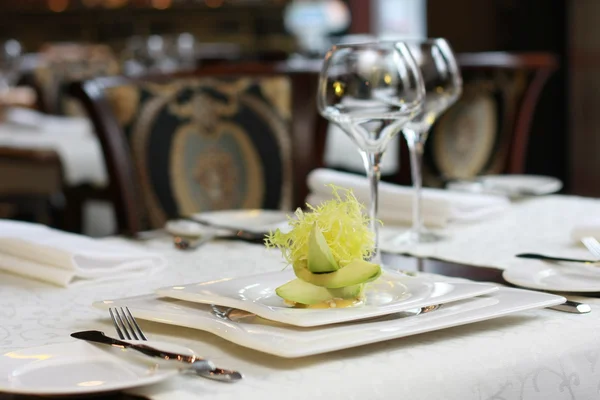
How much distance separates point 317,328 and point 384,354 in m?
0.05

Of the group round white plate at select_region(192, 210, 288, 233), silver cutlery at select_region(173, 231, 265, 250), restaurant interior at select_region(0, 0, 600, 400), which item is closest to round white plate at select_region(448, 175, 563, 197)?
restaurant interior at select_region(0, 0, 600, 400)

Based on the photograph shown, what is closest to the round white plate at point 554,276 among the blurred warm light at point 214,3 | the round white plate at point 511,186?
the round white plate at point 511,186

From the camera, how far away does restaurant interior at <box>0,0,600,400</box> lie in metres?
0.64

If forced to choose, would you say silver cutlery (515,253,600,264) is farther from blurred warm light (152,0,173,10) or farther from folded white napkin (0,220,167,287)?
blurred warm light (152,0,173,10)

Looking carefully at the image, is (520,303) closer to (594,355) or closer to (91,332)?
(594,355)

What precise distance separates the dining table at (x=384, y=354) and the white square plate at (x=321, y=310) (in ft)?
0.08

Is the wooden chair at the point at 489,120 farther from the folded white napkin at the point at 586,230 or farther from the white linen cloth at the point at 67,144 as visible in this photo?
the folded white napkin at the point at 586,230

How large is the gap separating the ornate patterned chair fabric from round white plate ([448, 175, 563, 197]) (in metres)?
0.63

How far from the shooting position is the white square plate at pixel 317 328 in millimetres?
643

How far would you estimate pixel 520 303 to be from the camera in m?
0.75

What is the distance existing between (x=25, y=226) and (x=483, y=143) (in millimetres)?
1638

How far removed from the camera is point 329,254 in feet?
2.42

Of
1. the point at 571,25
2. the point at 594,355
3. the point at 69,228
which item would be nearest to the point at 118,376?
the point at 594,355

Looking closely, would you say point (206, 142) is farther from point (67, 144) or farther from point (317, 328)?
point (317, 328)
